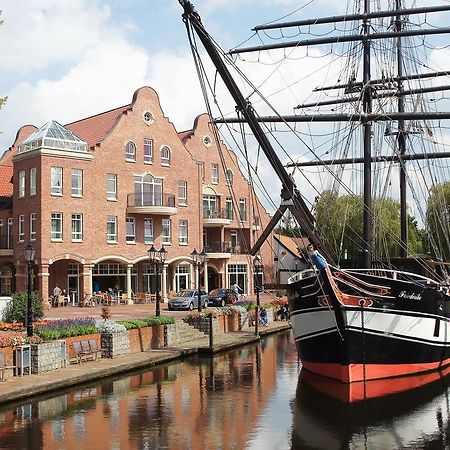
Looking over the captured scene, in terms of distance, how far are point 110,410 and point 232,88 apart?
28.1ft

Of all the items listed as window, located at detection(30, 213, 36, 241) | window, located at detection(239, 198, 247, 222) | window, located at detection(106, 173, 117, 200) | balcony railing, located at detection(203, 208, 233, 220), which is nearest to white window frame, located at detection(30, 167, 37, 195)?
window, located at detection(30, 213, 36, 241)

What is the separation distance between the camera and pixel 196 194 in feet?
→ 178

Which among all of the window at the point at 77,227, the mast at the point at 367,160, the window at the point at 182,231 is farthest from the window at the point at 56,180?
the mast at the point at 367,160

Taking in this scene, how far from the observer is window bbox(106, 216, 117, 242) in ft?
155

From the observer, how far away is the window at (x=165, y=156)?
51.5 metres

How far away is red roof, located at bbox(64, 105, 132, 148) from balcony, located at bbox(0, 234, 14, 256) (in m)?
8.54

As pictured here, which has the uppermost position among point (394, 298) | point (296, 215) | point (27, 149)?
point (27, 149)

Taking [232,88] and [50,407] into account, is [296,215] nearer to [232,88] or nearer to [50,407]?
[232,88]

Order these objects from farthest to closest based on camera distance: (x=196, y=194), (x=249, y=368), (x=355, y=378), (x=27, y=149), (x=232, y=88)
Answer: (x=196, y=194)
(x=27, y=149)
(x=249, y=368)
(x=355, y=378)
(x=232, y=88)

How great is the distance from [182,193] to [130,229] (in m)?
6.25

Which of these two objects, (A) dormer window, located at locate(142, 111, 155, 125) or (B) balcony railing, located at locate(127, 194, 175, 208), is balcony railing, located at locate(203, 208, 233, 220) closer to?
(B) balcony railing, located at locate(127, 194, 175, 208)

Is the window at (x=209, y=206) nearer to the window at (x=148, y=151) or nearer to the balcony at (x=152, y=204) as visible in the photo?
the balcony at (x=152, y=204)

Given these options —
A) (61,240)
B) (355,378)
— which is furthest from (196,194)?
(355,378)

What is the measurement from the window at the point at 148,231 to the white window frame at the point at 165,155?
4.59 m
